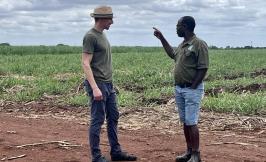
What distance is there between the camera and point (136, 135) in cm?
891

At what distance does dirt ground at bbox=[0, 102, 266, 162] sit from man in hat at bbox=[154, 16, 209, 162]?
0.60 m

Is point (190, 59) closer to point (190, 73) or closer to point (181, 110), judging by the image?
point (190, 73)

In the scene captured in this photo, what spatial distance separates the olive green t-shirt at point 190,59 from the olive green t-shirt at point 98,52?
2.83 ft

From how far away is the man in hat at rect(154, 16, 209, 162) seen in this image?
6.58m

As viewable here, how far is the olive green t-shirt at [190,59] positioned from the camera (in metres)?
6.55

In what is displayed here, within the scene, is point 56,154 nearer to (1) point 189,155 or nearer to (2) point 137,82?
(1) point 189,155

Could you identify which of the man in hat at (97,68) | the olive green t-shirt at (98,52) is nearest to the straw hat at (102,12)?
the man in hat at (97,68)

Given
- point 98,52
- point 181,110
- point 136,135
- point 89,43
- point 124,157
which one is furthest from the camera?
point 136,135

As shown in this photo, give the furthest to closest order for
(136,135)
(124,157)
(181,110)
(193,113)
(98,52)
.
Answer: (136,135), (124,157), (181,110), (193,113), (98,52)

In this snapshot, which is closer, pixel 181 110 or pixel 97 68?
pixel 97 68

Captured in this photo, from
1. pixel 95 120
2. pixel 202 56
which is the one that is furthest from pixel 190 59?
pixel 95 120

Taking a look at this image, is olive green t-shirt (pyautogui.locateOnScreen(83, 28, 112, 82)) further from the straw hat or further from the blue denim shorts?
the blue denim shorts

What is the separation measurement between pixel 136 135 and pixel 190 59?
2.62 m

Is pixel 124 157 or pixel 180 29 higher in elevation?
pixel 180 29
